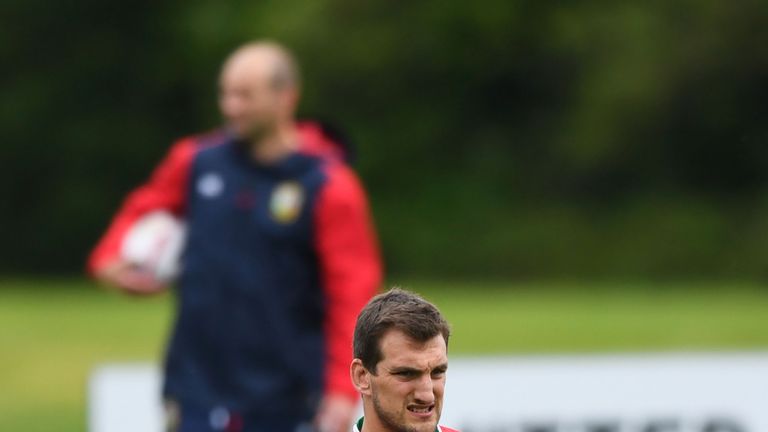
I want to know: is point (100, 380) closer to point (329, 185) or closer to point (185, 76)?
point (329, 185)

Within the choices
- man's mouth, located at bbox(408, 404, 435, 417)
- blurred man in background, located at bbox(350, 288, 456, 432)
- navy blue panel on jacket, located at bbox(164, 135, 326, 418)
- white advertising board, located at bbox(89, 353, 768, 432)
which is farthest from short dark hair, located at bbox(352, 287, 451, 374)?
white advertising board, located at bbox(89, 353, 768, 432)

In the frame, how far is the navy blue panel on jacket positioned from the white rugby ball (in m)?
0.06

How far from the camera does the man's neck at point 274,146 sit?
5.48 meters

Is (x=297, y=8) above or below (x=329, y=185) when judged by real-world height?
above

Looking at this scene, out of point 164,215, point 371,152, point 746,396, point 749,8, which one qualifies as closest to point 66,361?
point 746,396

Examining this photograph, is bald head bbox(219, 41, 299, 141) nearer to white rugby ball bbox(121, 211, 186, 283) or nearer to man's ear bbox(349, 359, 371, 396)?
white rugby ball bbox(121, 211, 186, 283)

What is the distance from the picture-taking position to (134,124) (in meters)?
31.2

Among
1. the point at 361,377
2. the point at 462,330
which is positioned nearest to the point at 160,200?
the point at 361,377

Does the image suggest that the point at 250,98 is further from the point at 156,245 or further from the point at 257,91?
the point at 156,245

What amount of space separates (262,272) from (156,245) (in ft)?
1.21

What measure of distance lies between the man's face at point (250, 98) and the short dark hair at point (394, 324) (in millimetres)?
2379

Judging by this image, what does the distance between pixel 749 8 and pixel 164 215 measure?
23686 millimetres

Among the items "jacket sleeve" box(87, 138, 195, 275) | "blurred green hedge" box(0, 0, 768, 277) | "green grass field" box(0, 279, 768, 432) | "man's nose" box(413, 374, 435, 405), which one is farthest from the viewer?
"blurred green hedge" box(0, 0, 768, 277)

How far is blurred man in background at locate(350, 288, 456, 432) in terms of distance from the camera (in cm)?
291
